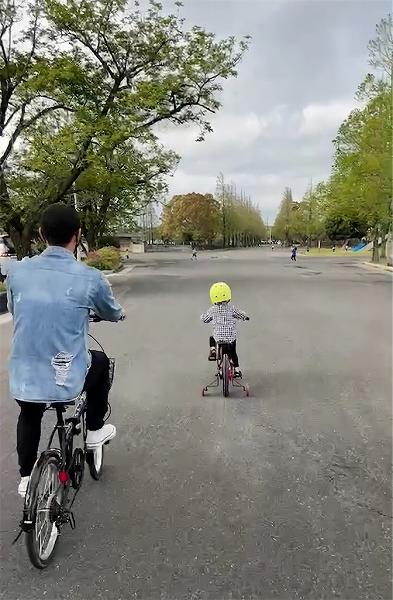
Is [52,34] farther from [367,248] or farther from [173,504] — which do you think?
[367,248]

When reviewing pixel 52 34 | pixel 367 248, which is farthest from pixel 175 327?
pixel 367 248

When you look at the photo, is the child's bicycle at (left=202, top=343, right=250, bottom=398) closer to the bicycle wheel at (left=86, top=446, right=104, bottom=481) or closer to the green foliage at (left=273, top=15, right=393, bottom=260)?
the bicycle wheel at (left=86, top=446, right=104, bottom=481)

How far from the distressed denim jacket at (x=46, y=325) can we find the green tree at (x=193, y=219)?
77.5 metres

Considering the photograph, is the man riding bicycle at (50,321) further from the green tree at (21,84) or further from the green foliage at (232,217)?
the green foliage at (232,217)

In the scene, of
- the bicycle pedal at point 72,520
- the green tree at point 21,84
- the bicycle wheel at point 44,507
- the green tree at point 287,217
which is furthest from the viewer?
the green tree at point 287,217

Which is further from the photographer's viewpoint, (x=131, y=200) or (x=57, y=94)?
(x=131, y=200)

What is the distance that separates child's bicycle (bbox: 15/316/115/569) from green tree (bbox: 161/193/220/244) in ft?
254

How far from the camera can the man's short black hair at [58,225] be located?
2.67 metres

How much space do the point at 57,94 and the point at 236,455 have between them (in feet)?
55.4

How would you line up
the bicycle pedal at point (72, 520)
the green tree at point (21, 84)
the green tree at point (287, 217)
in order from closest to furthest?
1. the bicycle pedal at point (72, 520)
2. the green tree at point (21, 84)
3. the green tree at point (287, 217)

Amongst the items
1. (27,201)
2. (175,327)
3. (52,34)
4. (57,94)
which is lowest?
(175,327)

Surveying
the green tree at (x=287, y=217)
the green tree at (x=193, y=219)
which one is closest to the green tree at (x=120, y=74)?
the green tree at (x=193, y=219)

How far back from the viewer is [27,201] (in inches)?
792

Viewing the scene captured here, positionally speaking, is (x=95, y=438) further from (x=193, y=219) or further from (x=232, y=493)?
(x=193, y=219)
